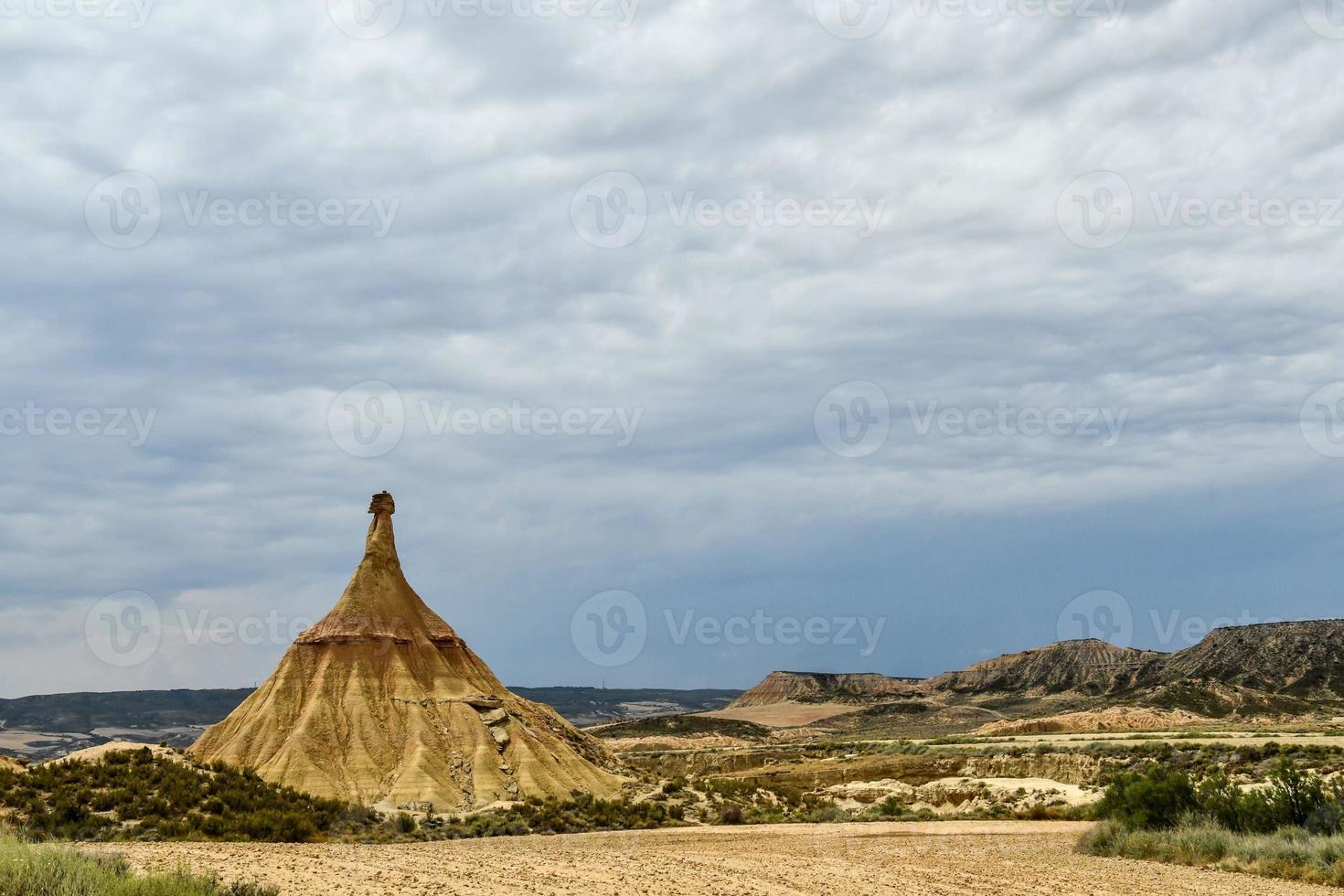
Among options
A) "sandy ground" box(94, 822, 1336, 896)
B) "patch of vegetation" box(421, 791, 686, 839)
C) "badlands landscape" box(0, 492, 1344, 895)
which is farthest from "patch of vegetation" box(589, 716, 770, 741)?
"sandy ground" box(94, 822, 1336, 896)

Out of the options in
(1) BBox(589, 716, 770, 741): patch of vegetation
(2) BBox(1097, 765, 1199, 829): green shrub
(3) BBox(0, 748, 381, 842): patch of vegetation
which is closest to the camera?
(3) BBox(0, 748, 381, 842): patch of vegetation

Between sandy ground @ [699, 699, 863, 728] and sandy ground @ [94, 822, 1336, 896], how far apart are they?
127166 mm

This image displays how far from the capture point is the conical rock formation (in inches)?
1609

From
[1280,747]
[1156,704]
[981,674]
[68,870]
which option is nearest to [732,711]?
[981,674]

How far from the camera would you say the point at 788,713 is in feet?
577

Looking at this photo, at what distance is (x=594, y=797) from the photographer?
44.3 metres

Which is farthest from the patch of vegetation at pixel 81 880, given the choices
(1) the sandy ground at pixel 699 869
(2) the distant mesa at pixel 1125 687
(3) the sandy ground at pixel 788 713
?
(3) the sandy ground at pixel 788 713

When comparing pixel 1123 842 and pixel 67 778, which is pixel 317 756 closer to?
pixel 67 778

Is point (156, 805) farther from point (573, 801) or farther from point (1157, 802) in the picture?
point (1157, 802)

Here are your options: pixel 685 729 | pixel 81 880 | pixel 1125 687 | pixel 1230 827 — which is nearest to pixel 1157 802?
pixel 1230 827

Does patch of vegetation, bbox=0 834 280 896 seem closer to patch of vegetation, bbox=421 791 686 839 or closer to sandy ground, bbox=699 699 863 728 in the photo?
patch of vegetation, bbox=421 791 686 839

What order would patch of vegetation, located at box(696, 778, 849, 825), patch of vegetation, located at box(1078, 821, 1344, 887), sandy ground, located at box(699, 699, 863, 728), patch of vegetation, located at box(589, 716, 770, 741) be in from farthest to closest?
sandy ground, located at box(699, 699, 863, 728)
patch of vegetation, located at box(589, 716, 770, 741)
patch of vegetation, located at box(696, 778, 849, 825)
patch of vegetation, located at box(1078, 821, 1344, 887)

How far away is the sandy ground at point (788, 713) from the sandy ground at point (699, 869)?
127166mm

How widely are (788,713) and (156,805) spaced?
154 metres
